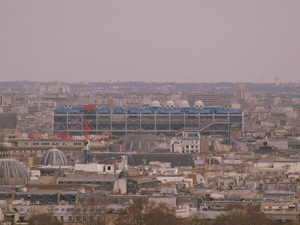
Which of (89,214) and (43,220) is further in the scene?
(89,214)

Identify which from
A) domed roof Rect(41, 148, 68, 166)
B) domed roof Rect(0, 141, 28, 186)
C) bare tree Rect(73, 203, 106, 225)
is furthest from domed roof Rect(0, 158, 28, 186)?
domed roof Rect(41, 148, 68, 166)

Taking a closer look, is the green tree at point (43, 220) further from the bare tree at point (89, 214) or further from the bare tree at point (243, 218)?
the bare tree at point (243, 218)

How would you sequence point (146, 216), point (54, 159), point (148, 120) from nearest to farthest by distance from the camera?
point (146, 216), point (54, 159), point (148, 120)

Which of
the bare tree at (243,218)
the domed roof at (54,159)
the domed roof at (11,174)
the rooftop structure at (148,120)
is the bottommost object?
the rooftop structure at (148,120)

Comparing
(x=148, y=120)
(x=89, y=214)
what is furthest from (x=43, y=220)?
(x=148, y=120)

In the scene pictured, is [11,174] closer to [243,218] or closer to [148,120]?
[243,218]

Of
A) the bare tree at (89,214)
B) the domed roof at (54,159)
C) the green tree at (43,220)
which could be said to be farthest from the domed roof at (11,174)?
the green tree at (43,220)

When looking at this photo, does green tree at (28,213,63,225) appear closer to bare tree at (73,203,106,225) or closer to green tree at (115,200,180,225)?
bare tree at (73,203,106,225)
